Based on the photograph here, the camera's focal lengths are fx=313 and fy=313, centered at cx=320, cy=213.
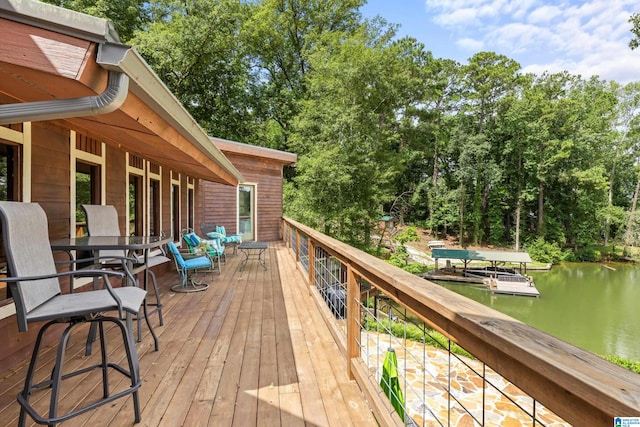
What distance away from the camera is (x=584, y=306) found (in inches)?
506

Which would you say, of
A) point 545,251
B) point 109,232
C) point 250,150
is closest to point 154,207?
point 109,232

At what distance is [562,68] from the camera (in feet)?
71.4

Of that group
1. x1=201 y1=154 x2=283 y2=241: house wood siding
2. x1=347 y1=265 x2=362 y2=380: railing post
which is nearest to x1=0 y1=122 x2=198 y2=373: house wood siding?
x1=347 y1=265 x2=362 y2=380: railing post

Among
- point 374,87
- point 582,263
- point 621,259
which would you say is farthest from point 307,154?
point 621,259

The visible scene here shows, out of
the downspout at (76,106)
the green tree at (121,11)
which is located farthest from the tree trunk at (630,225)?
the green tree at (121,11)

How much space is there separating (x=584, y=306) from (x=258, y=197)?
45.4ft

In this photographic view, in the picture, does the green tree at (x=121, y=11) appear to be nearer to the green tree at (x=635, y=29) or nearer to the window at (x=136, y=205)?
the window at (x=136, y=205)

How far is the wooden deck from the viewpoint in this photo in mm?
1646

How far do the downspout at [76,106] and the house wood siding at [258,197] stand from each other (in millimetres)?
7250

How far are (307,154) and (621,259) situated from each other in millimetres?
22634

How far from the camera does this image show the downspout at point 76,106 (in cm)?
124

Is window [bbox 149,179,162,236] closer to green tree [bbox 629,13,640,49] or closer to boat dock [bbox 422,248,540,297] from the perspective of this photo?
boat dock [bbox 422,248,540,297]

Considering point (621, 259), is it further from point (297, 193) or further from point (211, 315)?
point (211, 315)

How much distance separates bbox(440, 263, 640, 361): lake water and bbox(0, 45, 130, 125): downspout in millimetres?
11233
